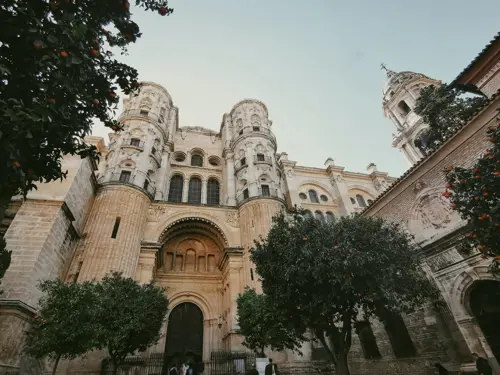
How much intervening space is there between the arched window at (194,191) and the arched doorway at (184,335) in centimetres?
885

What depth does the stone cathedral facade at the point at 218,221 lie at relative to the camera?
10.5 meters

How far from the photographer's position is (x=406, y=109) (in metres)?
27.4

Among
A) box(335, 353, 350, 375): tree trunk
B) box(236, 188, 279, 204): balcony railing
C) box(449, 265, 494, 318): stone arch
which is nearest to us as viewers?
box(335, 353, 350, 375): tree trunk

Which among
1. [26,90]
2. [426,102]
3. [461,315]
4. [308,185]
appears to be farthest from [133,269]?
[426,102]

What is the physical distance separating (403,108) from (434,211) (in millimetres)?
19769

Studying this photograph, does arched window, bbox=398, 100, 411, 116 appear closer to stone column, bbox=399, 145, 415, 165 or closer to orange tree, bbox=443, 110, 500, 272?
stone column, bbox=399, 145, 415, 165

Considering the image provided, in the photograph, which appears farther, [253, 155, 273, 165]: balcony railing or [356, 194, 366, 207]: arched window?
[356, 194, 366, 207]: arched window

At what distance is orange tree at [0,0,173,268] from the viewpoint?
4327 mm

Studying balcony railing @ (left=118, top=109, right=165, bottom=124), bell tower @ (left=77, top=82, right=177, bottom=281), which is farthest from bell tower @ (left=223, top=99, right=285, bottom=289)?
balcony railing @ (left=118, top=109, right=165, bottom=124)

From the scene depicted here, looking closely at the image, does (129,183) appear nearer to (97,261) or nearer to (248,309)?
(97,261)

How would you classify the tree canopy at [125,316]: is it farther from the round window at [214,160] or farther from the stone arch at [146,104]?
the stone arch at [146,104]

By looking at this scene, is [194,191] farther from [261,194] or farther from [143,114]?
[143,114]

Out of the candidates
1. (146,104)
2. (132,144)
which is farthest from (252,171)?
(146,104)

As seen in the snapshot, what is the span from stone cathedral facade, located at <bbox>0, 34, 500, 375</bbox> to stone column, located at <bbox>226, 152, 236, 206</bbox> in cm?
10
